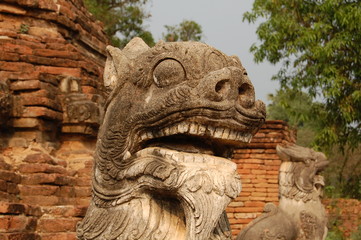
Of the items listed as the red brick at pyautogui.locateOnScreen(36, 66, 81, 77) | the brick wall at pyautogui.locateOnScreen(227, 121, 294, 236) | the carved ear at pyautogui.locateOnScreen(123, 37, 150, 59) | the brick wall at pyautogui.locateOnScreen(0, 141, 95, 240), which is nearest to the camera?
the carved ear at pyautogui.locateOnScreen(123, 37, 150, 59)

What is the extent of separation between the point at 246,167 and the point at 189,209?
6721 mm

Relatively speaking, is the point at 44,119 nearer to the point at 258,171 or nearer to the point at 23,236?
the point at 23,236

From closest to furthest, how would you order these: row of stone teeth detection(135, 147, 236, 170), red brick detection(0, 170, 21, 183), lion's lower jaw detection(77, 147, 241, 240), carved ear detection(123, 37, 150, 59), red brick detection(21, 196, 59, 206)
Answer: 1. lion's lower jaw detection(77, 147, 241, 240)
2. row of stone teeth detection(135, 147, 236, 170)
3. carved ear detection(123, 37, 150, 59)
4. red brick detection(0, 170, 21, 183)
5. red brick detection(21, 196, 59, 206)

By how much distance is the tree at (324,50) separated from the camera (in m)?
10.4

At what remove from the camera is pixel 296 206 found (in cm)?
598

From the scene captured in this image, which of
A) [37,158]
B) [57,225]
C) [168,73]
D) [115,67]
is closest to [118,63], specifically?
[115,67]

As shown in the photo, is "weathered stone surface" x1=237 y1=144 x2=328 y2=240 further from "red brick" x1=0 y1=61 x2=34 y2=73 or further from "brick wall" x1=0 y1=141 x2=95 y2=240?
"red brick" x1=0 y1=61 x2=34 y2=73

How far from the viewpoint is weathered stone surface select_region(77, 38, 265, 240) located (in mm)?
2260

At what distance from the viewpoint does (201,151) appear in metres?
2.45

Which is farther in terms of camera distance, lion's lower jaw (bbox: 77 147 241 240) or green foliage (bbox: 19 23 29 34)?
green foliage (bbox: 19 23 29 34)

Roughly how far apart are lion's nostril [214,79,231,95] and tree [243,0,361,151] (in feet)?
27.3

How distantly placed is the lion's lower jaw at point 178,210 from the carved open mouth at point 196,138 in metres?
0.11

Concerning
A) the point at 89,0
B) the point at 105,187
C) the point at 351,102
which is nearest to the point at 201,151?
the point at 105,187

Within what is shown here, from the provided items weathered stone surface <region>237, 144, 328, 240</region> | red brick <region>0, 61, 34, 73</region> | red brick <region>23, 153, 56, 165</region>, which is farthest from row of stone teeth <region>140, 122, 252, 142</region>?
red brick <region>0, 61, 34, 73</region>
